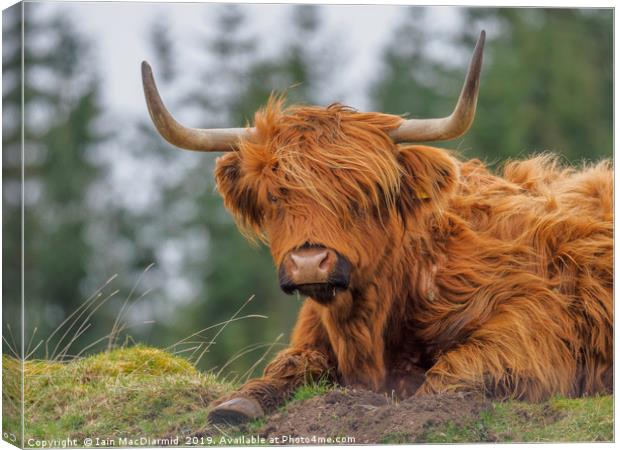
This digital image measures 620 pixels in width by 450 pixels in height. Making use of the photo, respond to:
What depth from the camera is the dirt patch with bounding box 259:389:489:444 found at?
19.3 ft

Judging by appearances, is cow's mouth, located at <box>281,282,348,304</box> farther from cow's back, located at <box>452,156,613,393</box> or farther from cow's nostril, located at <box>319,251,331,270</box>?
cow's back, located at <box>452,156,613,393</box>

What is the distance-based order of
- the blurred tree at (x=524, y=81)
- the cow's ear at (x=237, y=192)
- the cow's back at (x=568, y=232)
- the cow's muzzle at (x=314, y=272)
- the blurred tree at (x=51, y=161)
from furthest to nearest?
the blurred tree at (x=524, y=81) < the cow's back at (x=568, y=232) < the cow's ear at (x=237, y=192) < the blurred tree at (x=51, y=161) < the cow's muzzle at (x=314, y=272)

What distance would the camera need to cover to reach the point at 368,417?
5965 mm

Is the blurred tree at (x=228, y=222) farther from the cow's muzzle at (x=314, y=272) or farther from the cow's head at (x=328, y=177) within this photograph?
the cow's muzzle at (x=314, y=272)

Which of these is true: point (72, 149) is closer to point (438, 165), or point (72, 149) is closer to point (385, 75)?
point (385, 75)

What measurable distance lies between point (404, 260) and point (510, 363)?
78 centimetres

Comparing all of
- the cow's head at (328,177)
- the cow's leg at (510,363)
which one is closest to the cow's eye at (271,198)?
the cow's head at (328,177)

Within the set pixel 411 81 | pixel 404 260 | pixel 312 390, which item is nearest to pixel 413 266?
pixel 404 260

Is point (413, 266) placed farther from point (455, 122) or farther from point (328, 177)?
point (455, 122)

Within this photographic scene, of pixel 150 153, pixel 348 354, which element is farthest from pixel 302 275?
pixel 150 153

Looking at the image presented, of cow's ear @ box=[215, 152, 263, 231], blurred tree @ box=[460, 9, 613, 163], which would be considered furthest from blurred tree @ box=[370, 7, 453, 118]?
cow's ear @ box=[215, 152, 263, 231]

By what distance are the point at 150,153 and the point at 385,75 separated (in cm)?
505

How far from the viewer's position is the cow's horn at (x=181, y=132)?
5.98 meters

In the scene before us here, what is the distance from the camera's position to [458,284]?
21.9ft
